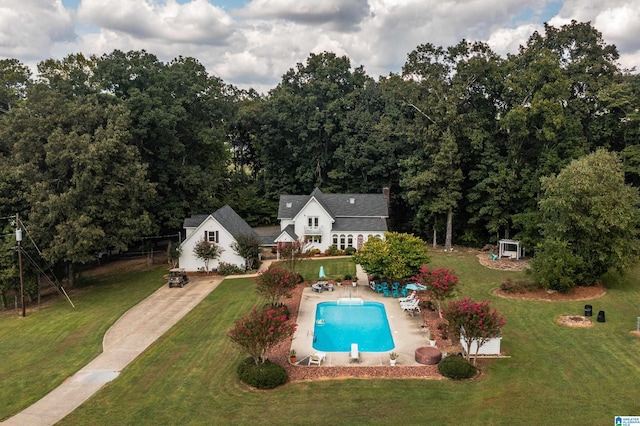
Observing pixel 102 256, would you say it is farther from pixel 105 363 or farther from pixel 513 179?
pixel 513 179

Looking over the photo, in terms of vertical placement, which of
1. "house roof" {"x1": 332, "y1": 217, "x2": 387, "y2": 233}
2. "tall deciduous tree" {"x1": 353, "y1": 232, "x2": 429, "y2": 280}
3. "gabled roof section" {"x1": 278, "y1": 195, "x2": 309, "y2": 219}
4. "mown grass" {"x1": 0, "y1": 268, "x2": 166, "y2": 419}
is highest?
"gabled roof section" {"x1": 278, "y1": 195, "x2": 309, "y2": 219}

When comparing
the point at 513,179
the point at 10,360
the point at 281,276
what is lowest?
the point at 10,360

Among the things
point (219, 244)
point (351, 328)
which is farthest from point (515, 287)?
point (219, 244)

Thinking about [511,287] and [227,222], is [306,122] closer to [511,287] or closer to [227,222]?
[227,222]

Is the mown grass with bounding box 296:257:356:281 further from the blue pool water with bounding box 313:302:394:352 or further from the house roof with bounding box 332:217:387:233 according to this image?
the blue pool water with bounding box 313:302:394:352

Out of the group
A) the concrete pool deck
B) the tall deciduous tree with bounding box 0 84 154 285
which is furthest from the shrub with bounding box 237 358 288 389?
the tall deciduous tree with bounding box 0 84 154 285

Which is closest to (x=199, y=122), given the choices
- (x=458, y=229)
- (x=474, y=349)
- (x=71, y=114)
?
(x=71, y=114)

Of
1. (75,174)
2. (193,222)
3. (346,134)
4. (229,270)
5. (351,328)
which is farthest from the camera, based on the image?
(346,134)
